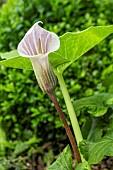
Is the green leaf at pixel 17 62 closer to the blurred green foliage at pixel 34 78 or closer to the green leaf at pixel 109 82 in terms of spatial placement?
the green leaf at pixel 109 82

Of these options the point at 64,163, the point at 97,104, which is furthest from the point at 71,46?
the point at 64,163

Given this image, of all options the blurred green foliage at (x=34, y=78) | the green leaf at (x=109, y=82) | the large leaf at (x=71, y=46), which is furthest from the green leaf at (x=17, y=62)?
the blurred green foliage at (x=34, y=78)

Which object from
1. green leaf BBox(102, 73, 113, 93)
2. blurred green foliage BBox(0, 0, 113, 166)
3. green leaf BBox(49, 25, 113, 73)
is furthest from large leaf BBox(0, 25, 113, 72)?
blurred green foliage BBox(0, 0, 113, 166)

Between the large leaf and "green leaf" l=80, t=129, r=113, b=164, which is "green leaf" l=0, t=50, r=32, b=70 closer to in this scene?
the large leaf

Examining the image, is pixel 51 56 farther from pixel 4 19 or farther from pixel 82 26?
pixel 4 19

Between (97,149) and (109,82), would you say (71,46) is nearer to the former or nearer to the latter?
(97,149)

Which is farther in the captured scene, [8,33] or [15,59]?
[8,33]

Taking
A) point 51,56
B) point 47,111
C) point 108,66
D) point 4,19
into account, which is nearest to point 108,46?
point 108,66
